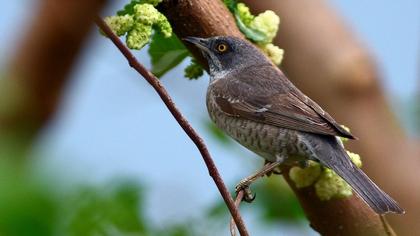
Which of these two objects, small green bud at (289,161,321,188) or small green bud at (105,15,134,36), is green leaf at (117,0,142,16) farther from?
small green bud at (289,161,321,188)

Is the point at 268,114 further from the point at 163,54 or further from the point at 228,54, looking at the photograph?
the point at 163,54

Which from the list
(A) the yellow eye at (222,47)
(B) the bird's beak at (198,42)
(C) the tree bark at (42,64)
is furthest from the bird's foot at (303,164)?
(C) the tree bark at (42,64)

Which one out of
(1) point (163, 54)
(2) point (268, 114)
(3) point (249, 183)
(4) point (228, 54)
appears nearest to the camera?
(3) point (249, 183)

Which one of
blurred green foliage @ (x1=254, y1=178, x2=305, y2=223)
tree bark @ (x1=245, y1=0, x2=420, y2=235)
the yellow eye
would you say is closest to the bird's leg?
blurred green foliage @ (x1=254, y1=178, x2=305, y2=223)

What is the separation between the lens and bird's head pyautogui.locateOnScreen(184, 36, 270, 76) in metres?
3.42

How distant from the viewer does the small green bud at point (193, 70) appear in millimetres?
3217

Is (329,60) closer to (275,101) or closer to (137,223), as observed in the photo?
(275,101)

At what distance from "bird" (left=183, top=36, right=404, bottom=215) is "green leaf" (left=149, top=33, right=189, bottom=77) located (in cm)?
13

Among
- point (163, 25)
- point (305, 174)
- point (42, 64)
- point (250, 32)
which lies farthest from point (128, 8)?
point (42, 64)

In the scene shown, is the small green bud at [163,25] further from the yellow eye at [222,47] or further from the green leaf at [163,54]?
the yellow eye at [222,47]

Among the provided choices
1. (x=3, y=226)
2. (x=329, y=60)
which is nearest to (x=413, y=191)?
(x=329, y=60)

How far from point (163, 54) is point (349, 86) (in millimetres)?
1531

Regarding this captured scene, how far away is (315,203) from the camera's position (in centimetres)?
293

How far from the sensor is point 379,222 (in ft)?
9.30
